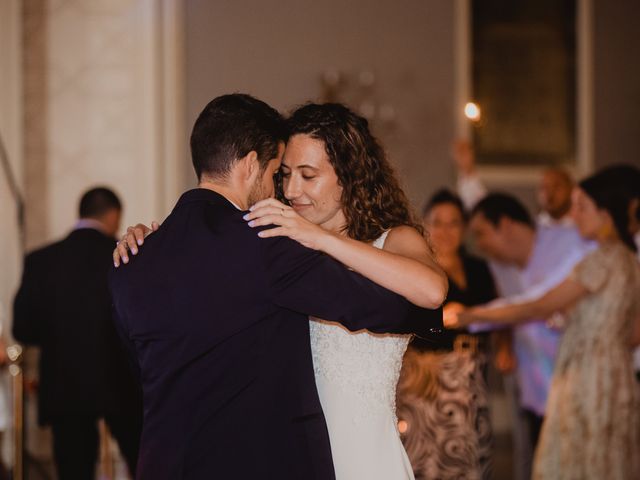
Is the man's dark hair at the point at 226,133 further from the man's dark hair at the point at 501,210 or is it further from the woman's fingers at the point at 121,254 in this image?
the man's dark hair at the point at 501,210

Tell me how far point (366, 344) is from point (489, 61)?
15.6 ft

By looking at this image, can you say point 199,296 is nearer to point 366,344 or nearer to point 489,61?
point 366,344

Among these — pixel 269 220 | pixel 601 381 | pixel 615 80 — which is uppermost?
pixel 615 80

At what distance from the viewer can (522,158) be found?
6645 mm

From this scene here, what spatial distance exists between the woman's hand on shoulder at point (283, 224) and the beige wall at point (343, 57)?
410 centimetres

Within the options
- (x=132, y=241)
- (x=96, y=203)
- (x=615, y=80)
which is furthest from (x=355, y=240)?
(x=615, y=80)

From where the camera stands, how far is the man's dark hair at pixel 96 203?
169 inches

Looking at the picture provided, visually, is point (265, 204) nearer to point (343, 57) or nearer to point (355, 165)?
point (355, 165)

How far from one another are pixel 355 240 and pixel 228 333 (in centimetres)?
38

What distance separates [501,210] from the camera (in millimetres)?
4578

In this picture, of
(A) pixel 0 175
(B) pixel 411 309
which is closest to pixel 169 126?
(A) pixel 0 175

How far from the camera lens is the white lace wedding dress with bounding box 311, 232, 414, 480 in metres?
2.11

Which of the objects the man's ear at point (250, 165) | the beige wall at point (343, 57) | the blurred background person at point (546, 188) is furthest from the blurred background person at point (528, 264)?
the man's ear at point (250, 165)

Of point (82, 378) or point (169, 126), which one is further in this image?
point (169, 126)
